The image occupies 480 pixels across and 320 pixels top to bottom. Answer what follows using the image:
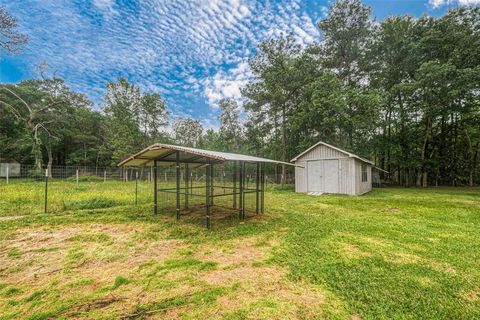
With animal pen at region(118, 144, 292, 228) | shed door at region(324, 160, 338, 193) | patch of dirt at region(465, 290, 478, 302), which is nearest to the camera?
patch of dirt at region(465, 290, 478, 302)

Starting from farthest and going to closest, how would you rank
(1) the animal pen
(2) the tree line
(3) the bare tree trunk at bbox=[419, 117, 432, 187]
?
(3) the bare tree trunk at bbox=[419, 117, 432, 187], (2) the tree line, (1) the animal pen

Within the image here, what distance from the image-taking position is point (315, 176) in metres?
13.8

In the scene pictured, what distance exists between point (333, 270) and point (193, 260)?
2.27m

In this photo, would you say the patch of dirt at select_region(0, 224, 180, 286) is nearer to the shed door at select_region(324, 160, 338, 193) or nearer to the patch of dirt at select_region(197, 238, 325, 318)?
the patch of dirt at select_region(197, 238, 325, 318)

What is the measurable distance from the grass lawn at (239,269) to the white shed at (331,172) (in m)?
6.41

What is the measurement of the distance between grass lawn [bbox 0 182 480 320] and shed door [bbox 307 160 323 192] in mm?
7468

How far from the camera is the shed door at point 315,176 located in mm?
13548

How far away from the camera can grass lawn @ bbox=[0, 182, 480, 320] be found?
2.30 meters

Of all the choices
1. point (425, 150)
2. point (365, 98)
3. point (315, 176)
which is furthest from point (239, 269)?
point (425, 150)

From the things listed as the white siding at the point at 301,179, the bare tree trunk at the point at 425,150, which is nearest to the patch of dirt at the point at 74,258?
the white siding at the point at 301,179

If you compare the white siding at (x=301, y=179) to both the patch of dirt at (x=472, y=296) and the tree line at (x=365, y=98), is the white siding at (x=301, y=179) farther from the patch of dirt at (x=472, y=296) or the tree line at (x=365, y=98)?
the patch of dirt at (x=472, y=296)

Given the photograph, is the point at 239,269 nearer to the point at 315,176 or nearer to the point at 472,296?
the point at 472,296

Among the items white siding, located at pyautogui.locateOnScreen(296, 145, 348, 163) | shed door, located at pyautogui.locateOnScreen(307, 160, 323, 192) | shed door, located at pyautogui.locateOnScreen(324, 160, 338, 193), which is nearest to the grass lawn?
shed door, located at pyautogui.locateOnScreen(324, 160, 338, 193)

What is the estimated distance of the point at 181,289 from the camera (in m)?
2.67
